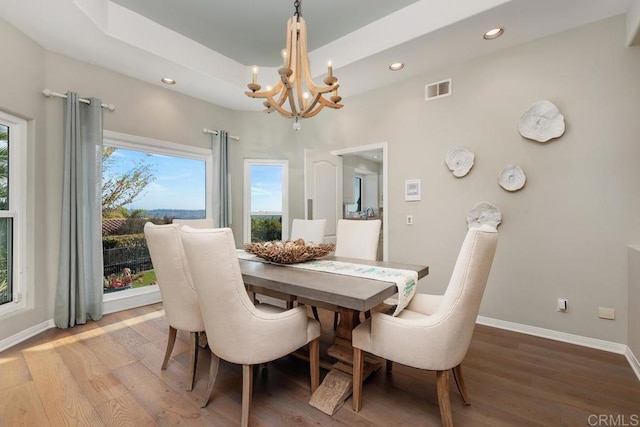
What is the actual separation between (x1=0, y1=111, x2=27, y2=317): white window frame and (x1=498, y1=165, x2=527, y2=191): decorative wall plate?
450 centimetres

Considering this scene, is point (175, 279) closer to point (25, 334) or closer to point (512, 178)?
point (25, 334)

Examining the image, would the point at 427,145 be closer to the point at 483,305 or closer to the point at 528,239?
the point at 528,239

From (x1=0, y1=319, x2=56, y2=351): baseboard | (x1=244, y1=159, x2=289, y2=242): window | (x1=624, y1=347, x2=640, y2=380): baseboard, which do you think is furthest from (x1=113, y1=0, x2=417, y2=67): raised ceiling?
(x1=624, y1=347, x2=640, y2=380): baseboard

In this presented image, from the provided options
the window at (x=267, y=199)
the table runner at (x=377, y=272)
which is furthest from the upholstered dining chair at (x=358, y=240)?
the window at (x=267, y=199)

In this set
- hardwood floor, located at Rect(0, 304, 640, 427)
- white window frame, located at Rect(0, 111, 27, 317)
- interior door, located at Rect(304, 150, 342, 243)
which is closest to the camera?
hardwood floor, located at Rect(0, 304, 640, 427)

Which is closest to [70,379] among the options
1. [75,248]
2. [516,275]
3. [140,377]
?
[140,377]

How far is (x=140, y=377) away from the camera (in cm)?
199

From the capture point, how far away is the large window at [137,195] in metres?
3.39

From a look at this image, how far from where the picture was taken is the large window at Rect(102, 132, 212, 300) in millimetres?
3393

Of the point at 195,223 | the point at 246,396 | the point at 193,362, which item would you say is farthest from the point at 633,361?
Result: the point at 195,223

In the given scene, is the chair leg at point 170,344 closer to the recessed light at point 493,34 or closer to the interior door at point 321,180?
the interior door at point 321,180

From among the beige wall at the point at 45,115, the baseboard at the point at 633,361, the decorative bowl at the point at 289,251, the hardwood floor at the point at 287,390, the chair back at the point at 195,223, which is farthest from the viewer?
the chair back at the point at 195,223

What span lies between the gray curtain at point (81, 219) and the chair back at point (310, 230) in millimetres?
2094

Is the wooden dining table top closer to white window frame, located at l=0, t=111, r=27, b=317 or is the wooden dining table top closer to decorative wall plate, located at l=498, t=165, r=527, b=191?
decorative wall plate, located at l=498, t=165, r=527, b=191
